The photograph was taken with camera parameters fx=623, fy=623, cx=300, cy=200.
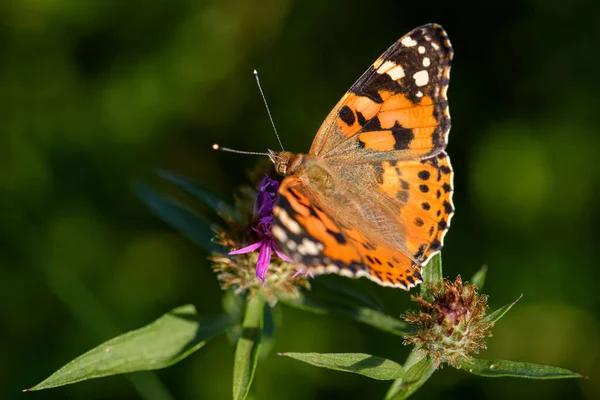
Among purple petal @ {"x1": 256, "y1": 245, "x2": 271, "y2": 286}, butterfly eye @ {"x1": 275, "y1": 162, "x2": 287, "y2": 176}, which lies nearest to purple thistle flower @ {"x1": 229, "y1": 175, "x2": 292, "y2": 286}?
purple petal @ {"x1": 256, "y1": 245, "x2": 271, "y2": 286}

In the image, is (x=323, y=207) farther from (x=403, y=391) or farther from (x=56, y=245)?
(x=56, y=245)

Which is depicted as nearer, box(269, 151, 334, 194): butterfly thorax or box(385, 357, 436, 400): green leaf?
box(385, 357, 436, 400): green leaf

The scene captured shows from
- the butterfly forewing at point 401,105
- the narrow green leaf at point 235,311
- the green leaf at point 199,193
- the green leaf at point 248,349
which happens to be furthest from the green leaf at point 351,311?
the butterfly forewing at point 401,105

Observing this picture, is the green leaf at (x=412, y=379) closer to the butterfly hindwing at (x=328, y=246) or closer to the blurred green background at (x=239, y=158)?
the butterfly hindwing at (x=328, y=246)

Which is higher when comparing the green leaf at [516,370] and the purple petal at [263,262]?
the purple petal at [263,262]

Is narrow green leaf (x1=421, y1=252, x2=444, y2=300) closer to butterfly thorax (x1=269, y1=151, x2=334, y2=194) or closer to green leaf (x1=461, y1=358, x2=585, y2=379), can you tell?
green leaf (x1=461, y1=358, x2=585, y2=379)

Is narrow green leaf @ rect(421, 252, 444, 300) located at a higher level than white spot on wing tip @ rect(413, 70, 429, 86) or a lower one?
lower
